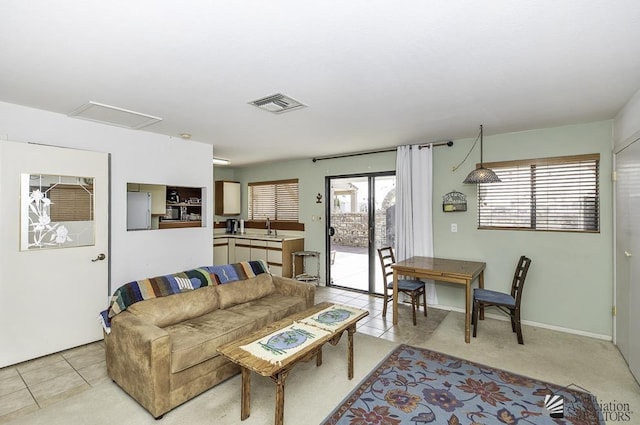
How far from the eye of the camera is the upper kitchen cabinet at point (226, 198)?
712 cm

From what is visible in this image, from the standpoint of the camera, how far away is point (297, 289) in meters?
3.70

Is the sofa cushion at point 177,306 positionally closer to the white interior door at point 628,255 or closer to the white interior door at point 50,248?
the white interior door at point 50,248

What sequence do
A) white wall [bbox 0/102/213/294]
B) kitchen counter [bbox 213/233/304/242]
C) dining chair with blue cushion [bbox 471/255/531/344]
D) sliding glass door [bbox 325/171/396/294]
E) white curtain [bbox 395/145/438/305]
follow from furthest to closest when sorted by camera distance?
kitchen counter [bbox 213/233/304/242]
sliding glass door [bbox 325/171/396/294]
white curtain [bbox 395/145/438/305]
dining chair with blue cushion [bbox 471/255/531/344]
white wall [bbox 0/102/213/294]

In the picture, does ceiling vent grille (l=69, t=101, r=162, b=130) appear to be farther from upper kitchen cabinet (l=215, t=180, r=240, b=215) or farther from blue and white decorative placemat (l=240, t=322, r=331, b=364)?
upper kitchen cabinet (l=215, t=180, r=240, b=215)

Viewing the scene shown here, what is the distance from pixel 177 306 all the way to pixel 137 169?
6.63 feet

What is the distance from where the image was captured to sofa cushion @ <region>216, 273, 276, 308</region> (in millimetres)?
3305

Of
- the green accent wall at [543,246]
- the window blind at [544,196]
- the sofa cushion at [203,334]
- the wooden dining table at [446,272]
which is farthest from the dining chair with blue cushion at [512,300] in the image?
the sofa cushion at [203,334]

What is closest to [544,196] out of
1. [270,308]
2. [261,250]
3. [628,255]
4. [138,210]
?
[628,255]

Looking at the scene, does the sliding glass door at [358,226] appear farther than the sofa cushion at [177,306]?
Yes

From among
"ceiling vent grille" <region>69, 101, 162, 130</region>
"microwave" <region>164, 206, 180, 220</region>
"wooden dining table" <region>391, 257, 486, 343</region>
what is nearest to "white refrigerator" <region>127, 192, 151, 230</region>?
"microwave" <region>164, 206, 180, 220</region>

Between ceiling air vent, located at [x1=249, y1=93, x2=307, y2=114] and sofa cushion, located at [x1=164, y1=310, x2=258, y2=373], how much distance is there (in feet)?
6.68

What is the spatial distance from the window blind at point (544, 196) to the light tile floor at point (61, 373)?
1718 millimetres

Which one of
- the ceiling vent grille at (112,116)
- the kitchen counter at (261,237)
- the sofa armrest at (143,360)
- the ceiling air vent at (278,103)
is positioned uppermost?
the ceiling air vent at (278,103)

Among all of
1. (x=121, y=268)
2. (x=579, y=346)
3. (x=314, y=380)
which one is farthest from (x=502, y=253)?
(x=121, y=268)
